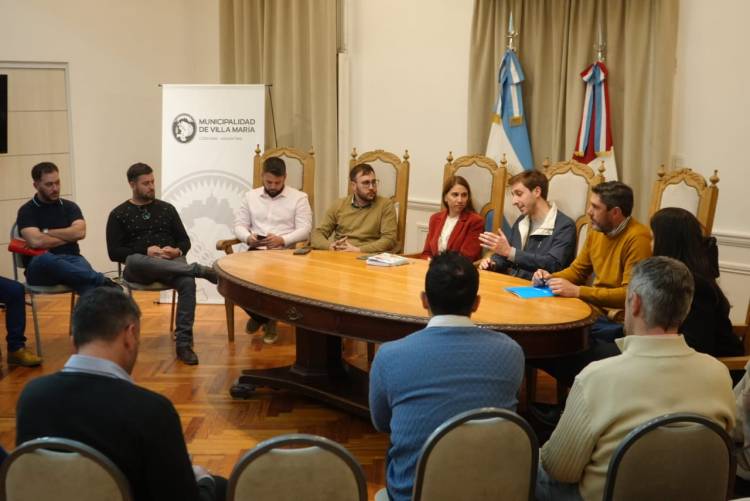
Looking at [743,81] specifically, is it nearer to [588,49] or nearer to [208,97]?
[588,49]

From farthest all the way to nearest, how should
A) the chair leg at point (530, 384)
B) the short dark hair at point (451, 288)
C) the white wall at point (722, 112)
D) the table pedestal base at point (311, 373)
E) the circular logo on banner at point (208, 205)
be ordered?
the circular logo on banner at point (208, 205)
the white wall at point (722, 112)
the table pedestal base at point (311, 373)
the chair leg at point (530, 384)
the short dark hair at point (451, 288)

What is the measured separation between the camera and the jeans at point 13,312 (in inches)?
202

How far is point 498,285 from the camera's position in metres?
4.15

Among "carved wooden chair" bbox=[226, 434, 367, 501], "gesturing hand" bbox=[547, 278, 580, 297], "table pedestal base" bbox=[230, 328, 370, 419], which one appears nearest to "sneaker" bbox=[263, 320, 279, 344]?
"table pedestal base" bbox=[230, 328, 370, 419]

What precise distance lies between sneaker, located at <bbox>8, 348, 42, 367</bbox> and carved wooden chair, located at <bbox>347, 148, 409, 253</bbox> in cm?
234

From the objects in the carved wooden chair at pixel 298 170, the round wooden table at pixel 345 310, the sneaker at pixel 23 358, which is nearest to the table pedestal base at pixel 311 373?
the round wooden table at pixel 345 310

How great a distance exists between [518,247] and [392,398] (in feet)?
8.86

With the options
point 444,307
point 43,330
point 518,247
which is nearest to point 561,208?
point 518,247

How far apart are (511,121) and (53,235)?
10.3ft

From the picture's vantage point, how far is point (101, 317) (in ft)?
7.38

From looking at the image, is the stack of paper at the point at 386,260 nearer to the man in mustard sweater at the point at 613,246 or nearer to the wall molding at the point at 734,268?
the man in mustard sweater at the point at 613,246

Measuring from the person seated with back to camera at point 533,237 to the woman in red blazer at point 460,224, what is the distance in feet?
0.87

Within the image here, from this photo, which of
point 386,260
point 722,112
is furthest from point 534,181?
point 722,112

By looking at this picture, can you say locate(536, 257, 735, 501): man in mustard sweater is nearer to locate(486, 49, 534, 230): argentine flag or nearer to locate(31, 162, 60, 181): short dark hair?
locate(486, 49, 534, 230): argentine flag
